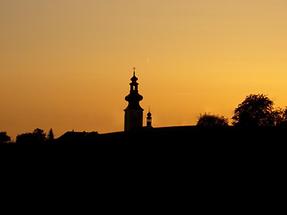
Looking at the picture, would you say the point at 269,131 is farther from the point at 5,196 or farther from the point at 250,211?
the point at 5,196

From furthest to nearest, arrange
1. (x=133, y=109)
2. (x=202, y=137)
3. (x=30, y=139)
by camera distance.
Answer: (x=133, y=109)
(x=30, y=139)
(x=202, y=137)

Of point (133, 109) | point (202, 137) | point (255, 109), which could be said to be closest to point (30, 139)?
point (202, 137)

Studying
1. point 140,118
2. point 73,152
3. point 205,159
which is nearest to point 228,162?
point 205,159

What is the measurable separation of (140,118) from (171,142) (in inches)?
2297

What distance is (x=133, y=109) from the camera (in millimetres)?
87688

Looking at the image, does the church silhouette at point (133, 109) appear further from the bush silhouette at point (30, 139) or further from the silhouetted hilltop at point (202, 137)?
the silhouetted hilltop at point (202, 137)

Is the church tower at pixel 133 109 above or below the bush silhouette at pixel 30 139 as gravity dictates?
above

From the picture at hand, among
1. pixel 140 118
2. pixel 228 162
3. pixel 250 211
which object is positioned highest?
pixel 140 118

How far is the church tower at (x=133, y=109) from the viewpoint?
286ft

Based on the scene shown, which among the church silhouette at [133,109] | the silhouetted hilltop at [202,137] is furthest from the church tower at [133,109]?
the silhouetted hilltop at [202,137]

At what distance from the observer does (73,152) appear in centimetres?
3173

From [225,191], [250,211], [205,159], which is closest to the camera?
[250,211]

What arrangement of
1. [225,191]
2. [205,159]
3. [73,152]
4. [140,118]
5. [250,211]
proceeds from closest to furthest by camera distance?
[250,211], [225,191], [205,159], [73,152], [140,118]

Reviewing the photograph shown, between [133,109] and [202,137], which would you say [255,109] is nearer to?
[133,109]
